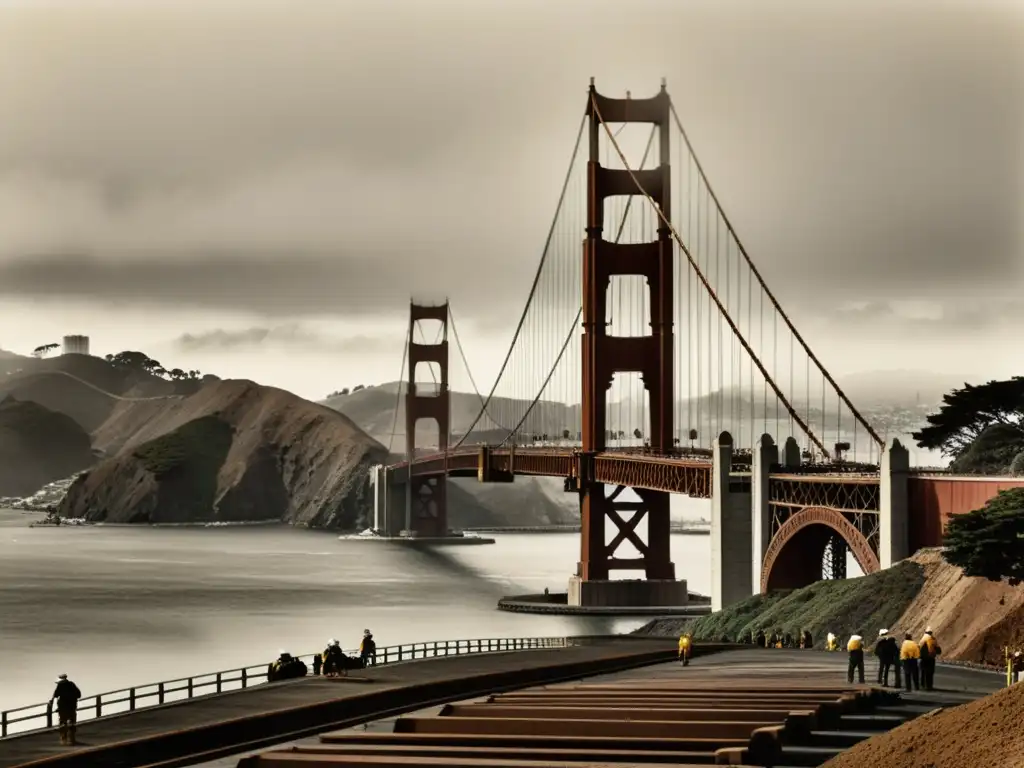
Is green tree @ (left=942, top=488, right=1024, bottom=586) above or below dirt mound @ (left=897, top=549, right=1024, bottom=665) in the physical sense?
above

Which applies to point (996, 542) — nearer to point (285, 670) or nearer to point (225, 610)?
point (285, 670)

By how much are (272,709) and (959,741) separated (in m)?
18.9

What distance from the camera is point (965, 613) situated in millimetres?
55500

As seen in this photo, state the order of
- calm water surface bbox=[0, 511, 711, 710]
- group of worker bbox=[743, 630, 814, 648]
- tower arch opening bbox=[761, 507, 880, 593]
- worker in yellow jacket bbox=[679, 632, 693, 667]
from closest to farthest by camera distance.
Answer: worker in yellow jacket bbox=[679, 632, 693, 667] → group of worker bbox=[743, 630, 814, 648] → tower arch opening bbox=[761, 507, 880, 593] → calm water surface bbox=[0, 511, 711, 710]

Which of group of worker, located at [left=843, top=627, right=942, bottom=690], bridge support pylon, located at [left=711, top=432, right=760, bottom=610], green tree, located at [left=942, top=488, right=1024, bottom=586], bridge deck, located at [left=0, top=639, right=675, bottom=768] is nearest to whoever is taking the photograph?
bridge deck, located at [left=0, top=639, right=675, bottom=768]

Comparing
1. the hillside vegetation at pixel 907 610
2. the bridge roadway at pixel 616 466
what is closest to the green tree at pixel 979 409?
the bridge roadway at pixel 616 466

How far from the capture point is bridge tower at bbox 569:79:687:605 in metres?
104

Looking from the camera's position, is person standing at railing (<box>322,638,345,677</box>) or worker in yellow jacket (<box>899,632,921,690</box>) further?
person standing at railing (<box>322,638,345,677</box>)

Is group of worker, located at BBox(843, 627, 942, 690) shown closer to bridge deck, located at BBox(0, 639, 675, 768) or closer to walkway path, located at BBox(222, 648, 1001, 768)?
walkway path, located at BBox(222, 648, 1001, 768)

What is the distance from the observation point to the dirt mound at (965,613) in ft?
170

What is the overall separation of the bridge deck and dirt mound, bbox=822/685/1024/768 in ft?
40.7

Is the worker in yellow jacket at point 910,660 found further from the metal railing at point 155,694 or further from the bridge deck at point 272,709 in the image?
the metal railing at point 155,694

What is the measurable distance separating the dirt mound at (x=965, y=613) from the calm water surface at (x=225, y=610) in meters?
29.4

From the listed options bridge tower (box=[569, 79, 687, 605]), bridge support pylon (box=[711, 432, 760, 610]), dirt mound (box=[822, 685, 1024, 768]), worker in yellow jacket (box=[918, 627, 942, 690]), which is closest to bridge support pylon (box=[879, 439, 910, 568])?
bridge support pylon (box=[711, 432, 760, 610])
